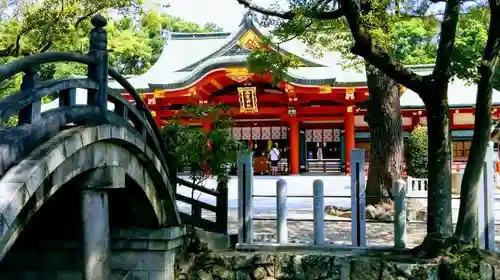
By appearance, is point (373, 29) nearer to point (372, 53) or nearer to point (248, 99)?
point (372, 53)

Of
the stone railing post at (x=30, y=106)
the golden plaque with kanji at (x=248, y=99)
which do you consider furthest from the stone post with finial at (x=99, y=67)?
the golden plaque with kanji at (x=248, y=99)

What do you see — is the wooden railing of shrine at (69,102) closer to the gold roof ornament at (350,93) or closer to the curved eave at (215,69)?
the curved eave at (215,69)

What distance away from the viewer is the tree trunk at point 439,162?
7.29 m

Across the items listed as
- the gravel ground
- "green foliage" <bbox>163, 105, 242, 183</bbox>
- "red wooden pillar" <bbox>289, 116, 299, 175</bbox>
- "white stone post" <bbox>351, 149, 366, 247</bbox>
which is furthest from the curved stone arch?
"red wooden pillar" <bbox>289, 116, 299, 175</bbox>

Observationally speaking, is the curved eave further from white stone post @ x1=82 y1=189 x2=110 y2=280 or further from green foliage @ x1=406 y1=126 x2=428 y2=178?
white stone post @ x1=82 y1=189 x2=110 y2=280

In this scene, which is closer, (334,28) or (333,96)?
(334,28)

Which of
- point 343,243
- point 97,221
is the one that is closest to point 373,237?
point 343,243

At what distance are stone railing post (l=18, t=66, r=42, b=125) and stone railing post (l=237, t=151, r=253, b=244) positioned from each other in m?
4.20

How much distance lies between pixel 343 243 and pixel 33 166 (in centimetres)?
555

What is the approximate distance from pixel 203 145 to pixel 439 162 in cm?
339

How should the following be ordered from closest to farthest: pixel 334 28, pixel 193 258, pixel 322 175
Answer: pixel 193 258, pixel 334 28, pixel 322 175

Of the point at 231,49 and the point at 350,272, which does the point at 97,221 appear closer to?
the point at 350,272

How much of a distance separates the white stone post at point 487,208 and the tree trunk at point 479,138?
257 millimetres

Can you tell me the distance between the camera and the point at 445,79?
7.20 metres
